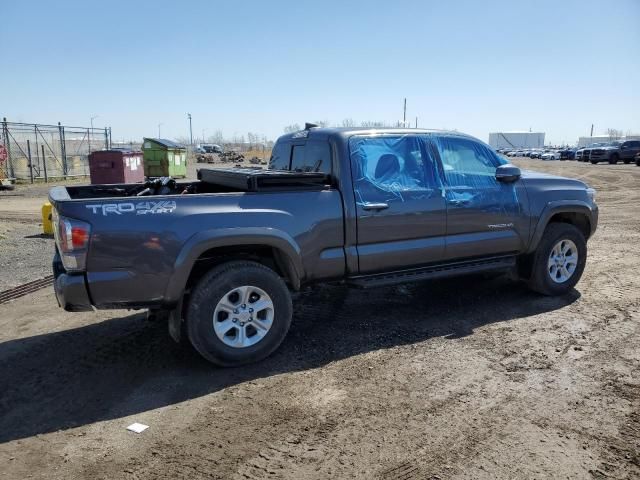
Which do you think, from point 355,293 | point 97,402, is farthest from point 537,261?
point 97,402

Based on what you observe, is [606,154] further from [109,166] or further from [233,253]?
[233,253]

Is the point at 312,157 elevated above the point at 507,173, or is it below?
above

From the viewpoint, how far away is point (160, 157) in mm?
24656

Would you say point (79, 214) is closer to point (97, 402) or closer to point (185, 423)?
point (97, 402)

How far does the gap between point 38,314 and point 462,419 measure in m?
4.51

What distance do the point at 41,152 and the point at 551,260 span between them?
79.4ft

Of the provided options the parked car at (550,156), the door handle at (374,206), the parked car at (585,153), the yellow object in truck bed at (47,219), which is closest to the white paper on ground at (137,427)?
the door handle at (374,206)

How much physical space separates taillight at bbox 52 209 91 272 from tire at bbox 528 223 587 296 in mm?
4741

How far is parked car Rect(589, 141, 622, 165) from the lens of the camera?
128 feet

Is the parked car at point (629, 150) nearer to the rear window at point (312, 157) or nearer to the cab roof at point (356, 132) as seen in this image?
the cab roof at point (356, 132)

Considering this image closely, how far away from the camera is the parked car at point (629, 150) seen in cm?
3803

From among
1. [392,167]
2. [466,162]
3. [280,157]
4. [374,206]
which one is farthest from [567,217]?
[280,157]

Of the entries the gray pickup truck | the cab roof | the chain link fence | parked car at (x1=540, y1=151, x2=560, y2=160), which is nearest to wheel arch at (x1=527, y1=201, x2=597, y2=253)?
the gray pickup truck

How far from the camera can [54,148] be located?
24.4m
